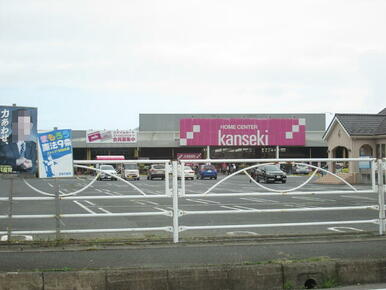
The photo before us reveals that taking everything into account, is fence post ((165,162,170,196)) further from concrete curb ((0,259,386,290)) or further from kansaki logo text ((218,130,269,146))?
kansaki logo text ((218,130,269,146))

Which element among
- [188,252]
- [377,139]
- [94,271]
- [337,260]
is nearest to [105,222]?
[188,252]

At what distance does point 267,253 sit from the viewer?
6.89 metres

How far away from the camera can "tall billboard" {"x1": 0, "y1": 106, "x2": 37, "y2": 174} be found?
7.16 meters

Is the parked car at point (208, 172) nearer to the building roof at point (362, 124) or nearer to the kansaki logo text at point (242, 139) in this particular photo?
the building roof at point (362, 124)

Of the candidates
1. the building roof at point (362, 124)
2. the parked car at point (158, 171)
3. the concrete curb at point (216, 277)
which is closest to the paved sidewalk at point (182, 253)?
the concrete curb at point (216, 277)

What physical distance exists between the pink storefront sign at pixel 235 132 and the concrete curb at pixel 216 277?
48.6 metres

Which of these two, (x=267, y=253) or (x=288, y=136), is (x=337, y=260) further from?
(x=288, y=136)

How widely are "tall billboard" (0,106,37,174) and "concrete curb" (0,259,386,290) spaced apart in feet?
6.73

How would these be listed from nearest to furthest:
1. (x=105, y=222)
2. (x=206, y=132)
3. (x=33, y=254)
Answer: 1. (x=33, y=254)
2. (x=105, y=222)
3. (x=206, y=132)

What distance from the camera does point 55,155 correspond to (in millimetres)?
7457

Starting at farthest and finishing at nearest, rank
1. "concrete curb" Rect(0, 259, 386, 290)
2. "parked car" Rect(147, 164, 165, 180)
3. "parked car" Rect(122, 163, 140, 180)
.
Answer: "parked car" Rect(122, 163, 140, 180), "parked car" Rect(147, 164, 165, 180), "concrete curb" Rect(0, 259, 386, 290)

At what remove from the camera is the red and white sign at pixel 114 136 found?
58875mm

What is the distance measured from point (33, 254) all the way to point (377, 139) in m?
30.4

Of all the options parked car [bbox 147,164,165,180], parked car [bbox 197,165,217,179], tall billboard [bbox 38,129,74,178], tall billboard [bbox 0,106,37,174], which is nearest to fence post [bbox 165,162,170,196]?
parked car [bbox 147,164,165,180]
